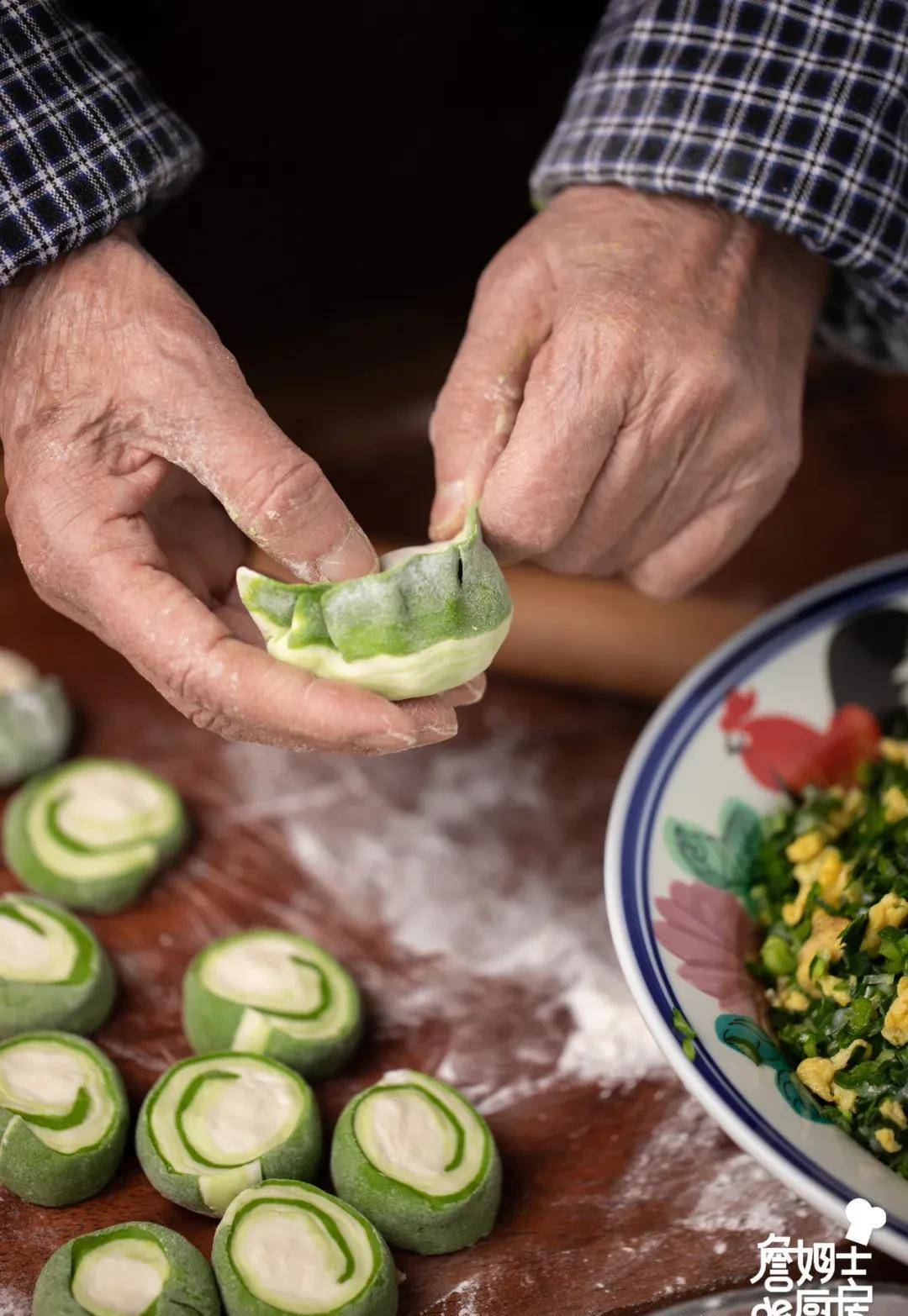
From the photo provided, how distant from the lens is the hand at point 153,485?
1.26 m

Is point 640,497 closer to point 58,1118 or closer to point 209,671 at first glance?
point 209,671

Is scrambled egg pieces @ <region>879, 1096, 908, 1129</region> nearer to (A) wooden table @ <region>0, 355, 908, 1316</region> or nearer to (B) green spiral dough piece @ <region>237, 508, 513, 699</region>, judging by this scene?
(A) wooden table @ <region>0, 355, 908, 1316</region>

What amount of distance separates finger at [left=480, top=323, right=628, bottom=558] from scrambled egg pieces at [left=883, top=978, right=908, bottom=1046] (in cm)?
61

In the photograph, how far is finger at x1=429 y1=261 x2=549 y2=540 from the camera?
1.46m

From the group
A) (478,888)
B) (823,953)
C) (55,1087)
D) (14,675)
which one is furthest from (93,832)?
(823,953)

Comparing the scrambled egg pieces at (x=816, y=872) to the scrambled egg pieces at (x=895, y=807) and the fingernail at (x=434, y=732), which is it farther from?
the fingernail at (x=434, y=732)

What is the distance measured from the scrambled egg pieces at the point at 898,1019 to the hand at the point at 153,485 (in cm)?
54

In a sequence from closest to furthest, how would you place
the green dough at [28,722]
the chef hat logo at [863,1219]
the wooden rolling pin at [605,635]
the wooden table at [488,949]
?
the chef hat logo at [863,1219], the wooden table at [488,949], the green dough at [28,722], the wooden rolling pin at [605,635]

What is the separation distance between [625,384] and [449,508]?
0.25 metres

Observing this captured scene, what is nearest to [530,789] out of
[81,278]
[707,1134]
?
[707,1134]

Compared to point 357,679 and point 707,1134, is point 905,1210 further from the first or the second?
point 357,679

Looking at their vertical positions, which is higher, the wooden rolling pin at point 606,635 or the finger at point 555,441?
the finger at point 555,441

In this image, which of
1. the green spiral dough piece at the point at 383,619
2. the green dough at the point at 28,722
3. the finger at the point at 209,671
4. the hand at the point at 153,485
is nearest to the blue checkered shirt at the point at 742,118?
the hand at the point at 153,485

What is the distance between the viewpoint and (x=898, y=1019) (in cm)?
129
